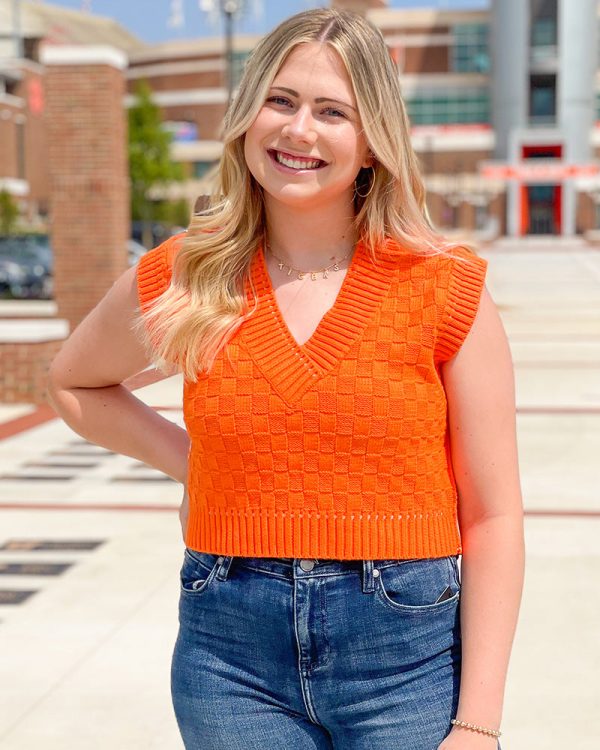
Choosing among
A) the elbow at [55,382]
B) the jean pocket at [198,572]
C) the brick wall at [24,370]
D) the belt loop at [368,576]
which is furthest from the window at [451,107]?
the belt loop at [368,576]

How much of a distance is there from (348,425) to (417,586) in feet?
0.95

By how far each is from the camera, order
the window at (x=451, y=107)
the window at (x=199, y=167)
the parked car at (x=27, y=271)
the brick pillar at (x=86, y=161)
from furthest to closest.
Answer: the window at (x=199, y=167), the window at (x=451, y=107), the parked car at (x=27, y=271), the brick pillar at (x=86, y=161)

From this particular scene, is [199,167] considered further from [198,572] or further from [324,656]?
[324,656]

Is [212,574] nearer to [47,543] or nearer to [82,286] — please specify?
[47,543]

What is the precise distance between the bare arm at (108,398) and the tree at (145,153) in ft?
185

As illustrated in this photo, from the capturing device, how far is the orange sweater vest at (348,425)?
6.47ft

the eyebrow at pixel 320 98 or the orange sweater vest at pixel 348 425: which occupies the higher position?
the eyebrow at pixel 320 98

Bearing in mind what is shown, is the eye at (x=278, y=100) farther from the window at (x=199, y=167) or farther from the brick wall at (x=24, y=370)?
the window at (x=199, y=167)

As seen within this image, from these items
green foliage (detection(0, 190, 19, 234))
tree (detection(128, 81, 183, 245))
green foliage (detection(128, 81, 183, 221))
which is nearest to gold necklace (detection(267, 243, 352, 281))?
green foliage (detection(0, 190, 19, 234))

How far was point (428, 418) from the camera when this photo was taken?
6.54 feet

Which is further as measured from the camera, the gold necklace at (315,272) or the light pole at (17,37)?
the light pole at (17,37)

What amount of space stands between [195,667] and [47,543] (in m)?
5.18

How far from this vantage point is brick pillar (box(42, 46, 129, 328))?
14.5m

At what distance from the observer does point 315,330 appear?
2.05 m
